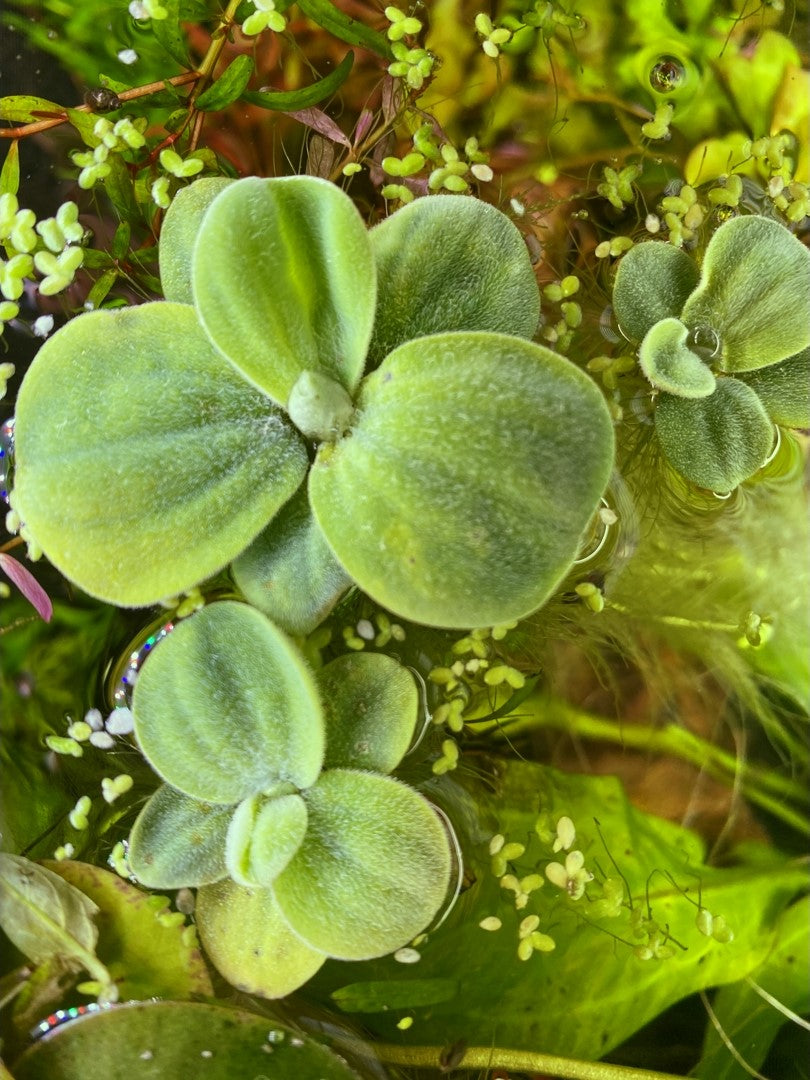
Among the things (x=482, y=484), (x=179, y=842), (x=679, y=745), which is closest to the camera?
(x=482, y=484)

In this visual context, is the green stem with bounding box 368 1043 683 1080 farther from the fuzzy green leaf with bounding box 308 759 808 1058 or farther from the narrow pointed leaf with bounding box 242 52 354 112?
the narrow pointed leaf with bounding box 242 52 354 112

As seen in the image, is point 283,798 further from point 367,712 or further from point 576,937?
point 576,937

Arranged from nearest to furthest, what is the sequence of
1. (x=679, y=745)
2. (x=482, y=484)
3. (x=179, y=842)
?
(x=482, y=484) → (x=179, y=842) → (x=679, y=745)

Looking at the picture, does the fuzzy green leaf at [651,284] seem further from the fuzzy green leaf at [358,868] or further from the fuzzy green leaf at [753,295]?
the fuzzy green leaf at [358,868]

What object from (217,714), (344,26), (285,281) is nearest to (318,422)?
(285,281)

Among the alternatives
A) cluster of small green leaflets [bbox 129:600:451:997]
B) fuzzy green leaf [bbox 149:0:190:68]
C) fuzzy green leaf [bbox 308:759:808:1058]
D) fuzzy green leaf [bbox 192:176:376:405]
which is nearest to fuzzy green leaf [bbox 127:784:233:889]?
cluster of small green leaflets [bbox 129:600:451:997]

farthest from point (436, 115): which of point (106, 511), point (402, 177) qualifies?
point (106, 511)
